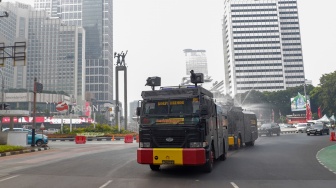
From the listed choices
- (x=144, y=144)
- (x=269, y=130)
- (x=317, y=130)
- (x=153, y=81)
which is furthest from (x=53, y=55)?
(x=144, y=144)

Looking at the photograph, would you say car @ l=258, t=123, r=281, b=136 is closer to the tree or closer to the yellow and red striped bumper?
the tree

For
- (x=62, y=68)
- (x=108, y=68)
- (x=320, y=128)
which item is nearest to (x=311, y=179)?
(x=320, y=128)

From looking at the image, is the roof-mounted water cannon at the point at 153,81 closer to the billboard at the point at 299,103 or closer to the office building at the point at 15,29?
the billboard at the point at 299,103

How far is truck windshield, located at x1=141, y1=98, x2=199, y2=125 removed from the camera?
9.66 meters

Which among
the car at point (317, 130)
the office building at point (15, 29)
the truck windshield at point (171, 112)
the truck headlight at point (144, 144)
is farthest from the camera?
the office building at point (15, 29)

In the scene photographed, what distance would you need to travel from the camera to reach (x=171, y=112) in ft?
32.4

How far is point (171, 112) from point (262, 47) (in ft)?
525

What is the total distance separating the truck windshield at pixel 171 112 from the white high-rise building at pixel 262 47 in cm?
14714

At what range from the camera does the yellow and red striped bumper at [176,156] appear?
9305mm

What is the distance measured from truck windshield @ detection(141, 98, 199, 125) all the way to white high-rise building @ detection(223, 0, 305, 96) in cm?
14714

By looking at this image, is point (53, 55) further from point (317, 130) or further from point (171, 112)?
point (171, 112)

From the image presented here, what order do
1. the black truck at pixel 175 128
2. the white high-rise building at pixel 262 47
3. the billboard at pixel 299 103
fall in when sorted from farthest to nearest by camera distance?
the white high-rise building at pixel 262 47 < the billboard at pixel 299 103 < the black truck at pixel 175 128

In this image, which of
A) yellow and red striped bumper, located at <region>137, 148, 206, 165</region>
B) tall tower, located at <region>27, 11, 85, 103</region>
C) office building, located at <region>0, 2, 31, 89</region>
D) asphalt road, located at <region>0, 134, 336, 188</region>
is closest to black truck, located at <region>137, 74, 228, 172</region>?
yellow and red striped bumper, located at <region>137, 148, 206, 165</region>

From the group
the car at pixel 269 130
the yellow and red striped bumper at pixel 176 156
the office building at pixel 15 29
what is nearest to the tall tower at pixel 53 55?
the office building at pixel 15 29
